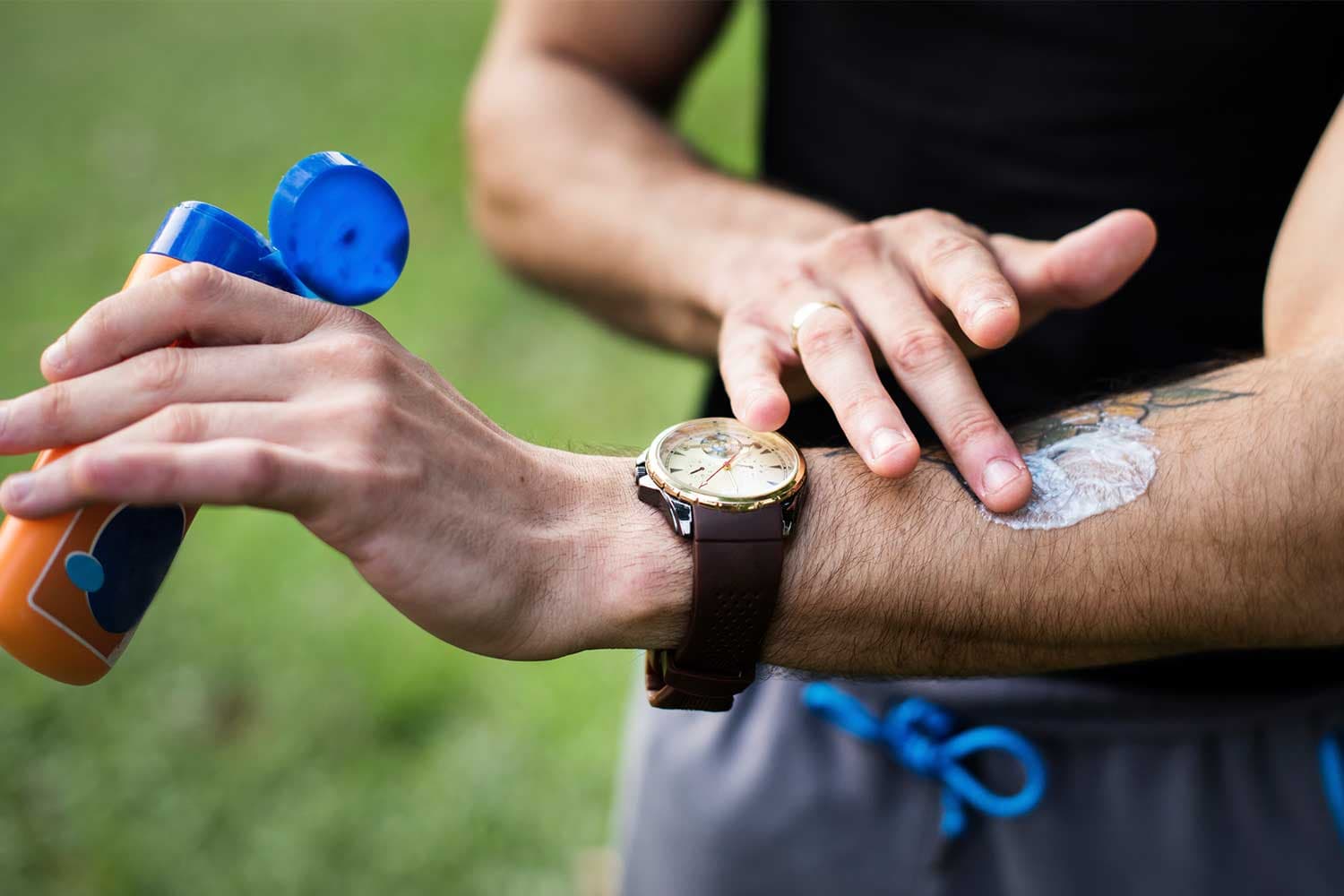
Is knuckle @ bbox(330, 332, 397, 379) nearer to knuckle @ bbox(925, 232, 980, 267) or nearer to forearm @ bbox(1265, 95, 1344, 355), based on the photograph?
knuckle @ bbox(925, 232, 980, 267)

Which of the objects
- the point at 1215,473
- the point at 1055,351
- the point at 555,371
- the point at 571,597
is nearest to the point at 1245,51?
the point at 1055,351

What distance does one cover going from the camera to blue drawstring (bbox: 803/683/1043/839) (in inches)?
71.9

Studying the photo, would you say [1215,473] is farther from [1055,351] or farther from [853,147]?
[853,147]

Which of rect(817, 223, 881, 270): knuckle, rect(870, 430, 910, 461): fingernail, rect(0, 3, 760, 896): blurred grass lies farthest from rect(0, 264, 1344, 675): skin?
rect(817, 223, 881, 270): knuckle

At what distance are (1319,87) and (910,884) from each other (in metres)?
1.47

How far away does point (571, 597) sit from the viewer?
4.00ft

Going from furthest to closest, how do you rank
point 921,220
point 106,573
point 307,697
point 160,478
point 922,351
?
point 307,697 < point 921,220 < point 922,351 < point 106,573 < point 160,478

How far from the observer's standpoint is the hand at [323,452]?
101 cm

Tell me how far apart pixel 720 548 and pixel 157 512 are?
60cm

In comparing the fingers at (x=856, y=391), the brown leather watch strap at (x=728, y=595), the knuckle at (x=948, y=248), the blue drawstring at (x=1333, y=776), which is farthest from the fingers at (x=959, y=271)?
the blue drawstring at (x=1333, y=776)

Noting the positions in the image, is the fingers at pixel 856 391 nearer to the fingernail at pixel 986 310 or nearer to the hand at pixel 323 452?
the fingernail at pixel 986 310

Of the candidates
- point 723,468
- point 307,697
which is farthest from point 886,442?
point 307,697

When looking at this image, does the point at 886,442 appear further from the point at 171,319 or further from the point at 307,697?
the point at 307,697

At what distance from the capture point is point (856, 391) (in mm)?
1360
